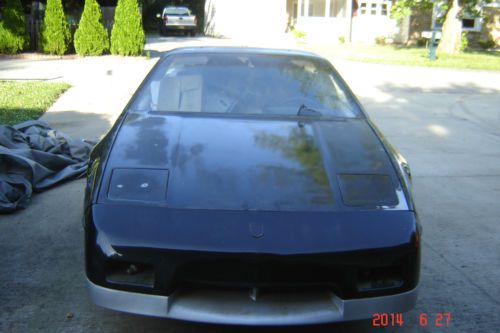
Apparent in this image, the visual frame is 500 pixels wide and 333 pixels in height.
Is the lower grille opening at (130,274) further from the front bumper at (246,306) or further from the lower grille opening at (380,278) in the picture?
the lower grille opening at (380,278)

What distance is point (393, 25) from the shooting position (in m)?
34.2

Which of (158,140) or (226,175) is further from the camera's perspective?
(158,140)

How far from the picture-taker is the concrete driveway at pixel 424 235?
10.5ft

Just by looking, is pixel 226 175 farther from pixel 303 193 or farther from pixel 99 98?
pixel 99 98

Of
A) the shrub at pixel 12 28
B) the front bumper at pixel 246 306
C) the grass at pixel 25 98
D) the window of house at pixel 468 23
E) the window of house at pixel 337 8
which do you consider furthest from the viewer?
the window of house at pixel 337 8

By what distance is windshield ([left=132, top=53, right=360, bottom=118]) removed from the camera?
4.02 meters

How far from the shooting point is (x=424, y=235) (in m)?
4.63

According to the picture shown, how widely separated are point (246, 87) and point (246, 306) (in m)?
1.99

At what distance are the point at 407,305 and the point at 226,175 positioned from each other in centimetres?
114

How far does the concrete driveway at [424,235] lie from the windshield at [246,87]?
1.29 m

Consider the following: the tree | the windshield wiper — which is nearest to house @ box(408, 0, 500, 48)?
the tree

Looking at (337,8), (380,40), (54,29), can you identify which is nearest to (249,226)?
(54,29)

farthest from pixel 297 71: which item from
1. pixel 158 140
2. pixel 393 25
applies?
pixel 393 25

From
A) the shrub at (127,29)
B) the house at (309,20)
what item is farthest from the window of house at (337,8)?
the shrub at (127,29)
